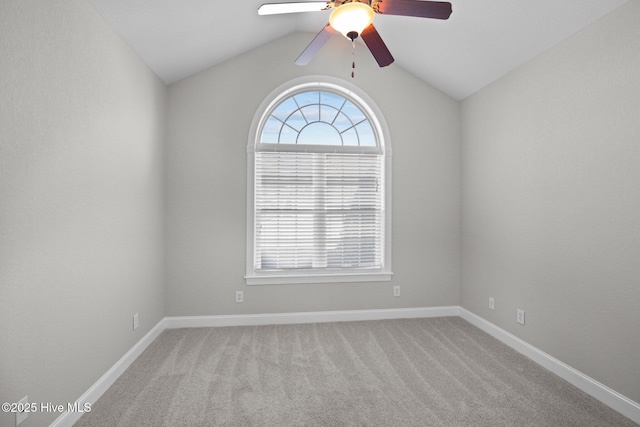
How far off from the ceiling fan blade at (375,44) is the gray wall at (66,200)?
1722mm

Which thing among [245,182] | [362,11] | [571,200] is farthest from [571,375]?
[245,182]

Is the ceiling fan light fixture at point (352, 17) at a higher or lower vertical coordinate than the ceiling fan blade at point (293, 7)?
lower

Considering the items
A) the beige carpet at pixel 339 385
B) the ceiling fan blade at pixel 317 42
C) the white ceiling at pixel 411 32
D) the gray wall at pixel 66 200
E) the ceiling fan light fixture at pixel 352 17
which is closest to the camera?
the gray wall at pixel 66 200

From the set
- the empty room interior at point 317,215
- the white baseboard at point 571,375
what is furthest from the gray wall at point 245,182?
the white baseboard at point 571,375

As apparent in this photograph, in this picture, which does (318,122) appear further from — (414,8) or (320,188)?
(414,8)

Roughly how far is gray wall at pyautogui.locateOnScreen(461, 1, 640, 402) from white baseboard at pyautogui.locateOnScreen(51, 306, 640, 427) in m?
0.07

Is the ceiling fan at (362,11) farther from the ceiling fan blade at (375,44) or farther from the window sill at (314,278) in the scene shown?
the window sill at (314,278)

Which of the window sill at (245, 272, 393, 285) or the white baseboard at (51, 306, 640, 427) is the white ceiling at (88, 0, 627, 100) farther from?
the white baseboard at (51, 306, 640, 427)

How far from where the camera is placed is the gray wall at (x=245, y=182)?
3479mm

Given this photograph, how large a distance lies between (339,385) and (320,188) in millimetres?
2067

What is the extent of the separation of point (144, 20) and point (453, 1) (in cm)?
235

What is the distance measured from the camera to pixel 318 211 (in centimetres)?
375

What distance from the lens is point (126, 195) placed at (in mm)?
2604

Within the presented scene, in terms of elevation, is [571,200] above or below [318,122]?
below
